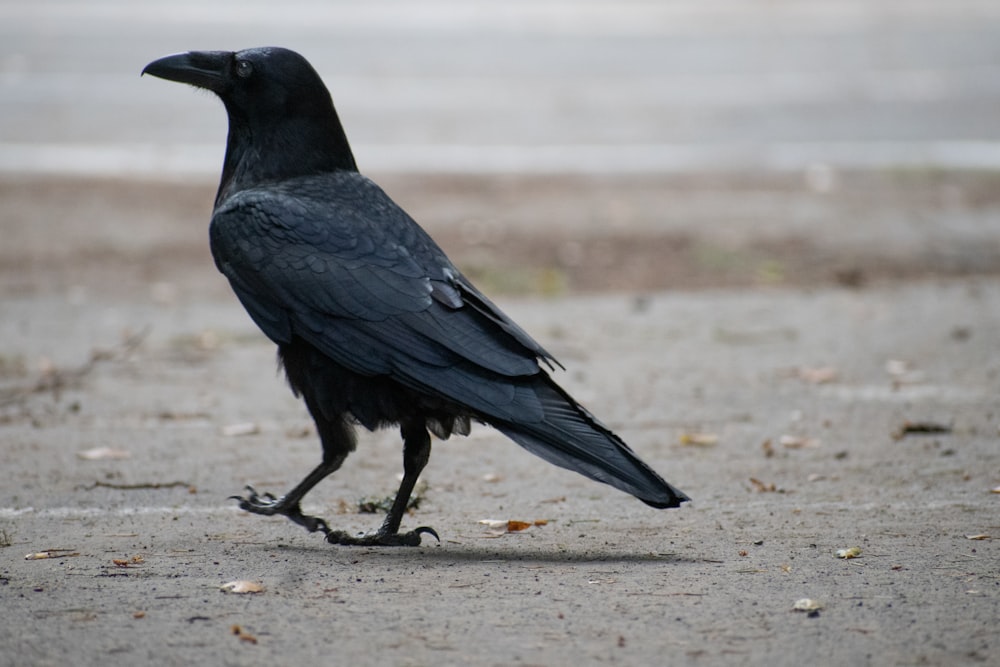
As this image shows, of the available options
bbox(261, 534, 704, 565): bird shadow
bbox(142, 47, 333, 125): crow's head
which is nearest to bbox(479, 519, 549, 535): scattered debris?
bbox(261, 534, 704, 565): bird shadow

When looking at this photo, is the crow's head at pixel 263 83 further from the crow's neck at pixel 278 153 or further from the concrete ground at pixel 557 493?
the concrete ground at pixel 557 493

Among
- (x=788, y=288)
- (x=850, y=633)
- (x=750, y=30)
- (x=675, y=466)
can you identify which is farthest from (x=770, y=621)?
(x=750, y=30)

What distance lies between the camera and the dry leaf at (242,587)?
405cm

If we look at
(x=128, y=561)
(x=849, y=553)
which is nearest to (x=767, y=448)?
(x=849, y=553)

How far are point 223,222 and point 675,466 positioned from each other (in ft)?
7.28

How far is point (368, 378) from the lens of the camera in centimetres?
458

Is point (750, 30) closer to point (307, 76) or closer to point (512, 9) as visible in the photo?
point (512, 9)

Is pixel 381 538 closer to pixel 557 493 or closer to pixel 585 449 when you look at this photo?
Result: pixel 585 449

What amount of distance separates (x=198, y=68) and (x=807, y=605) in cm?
297

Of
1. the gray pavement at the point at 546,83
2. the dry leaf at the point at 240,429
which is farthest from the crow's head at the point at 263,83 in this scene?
the gray pavement at the point at 546,83

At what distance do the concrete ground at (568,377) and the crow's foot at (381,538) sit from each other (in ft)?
0.17

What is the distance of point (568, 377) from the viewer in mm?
7359

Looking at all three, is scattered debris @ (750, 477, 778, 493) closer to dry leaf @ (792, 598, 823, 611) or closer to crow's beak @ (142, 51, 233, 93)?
dry leaf @ (792, 598, 823, 611)

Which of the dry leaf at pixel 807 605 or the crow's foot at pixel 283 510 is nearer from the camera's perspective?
the dry leaf at pixel 807 605
